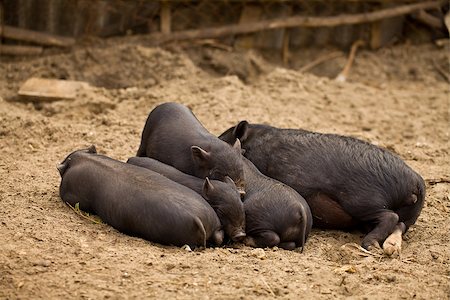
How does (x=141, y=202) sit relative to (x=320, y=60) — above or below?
below

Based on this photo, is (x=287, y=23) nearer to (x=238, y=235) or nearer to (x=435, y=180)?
(x=435, y=180)

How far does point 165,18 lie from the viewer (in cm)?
861

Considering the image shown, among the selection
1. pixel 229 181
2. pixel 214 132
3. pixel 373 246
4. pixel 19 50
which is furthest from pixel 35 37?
pixel 373 246

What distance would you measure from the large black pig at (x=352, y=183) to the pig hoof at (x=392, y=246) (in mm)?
55

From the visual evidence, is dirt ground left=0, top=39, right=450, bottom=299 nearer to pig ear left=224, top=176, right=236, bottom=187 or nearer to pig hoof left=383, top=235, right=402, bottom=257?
pig hoof left=383, top=235, right=402, bottom=257

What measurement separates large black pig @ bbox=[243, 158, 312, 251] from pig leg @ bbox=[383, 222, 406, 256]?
46 cm

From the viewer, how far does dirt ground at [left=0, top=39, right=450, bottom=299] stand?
3891mm

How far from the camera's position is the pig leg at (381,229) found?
15.7 ft

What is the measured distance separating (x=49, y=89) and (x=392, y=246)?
12.8 feet

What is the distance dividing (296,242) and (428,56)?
5.21 m

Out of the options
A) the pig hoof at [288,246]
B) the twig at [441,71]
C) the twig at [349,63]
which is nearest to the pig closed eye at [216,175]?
the pig hoof at [288,246]

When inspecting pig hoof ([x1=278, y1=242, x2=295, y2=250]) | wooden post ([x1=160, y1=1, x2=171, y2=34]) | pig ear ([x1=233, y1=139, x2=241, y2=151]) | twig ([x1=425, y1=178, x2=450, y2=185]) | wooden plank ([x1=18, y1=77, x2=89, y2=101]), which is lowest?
pig hoof ([x1=278, y1=242, x2=295, y2=250])

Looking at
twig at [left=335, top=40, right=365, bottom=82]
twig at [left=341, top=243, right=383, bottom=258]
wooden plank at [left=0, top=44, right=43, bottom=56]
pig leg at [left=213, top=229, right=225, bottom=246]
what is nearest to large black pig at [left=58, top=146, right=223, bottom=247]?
pig leg at [left=213, top=229, right=225, bottom=246]

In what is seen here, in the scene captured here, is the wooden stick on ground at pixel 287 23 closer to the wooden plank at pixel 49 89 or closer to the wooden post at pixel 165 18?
the wooden post at pixel 165 18
